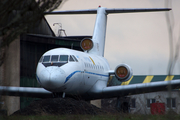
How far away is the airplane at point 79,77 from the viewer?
12.8 meters

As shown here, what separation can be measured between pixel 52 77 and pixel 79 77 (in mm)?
2245

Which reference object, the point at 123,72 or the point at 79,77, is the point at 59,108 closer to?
the point at 79,77

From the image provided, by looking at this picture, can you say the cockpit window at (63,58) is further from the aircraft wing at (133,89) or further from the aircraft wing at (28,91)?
the aircraft wing at (133,89)

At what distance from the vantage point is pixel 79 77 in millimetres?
14242

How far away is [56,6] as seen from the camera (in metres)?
5.75

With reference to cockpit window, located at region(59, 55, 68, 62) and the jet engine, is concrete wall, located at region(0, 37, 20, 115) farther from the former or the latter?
cockpit window, located at region(59, 55, 68, 62)

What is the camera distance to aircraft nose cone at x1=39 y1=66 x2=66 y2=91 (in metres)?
12.3

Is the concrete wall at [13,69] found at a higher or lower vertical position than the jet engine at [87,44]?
lower

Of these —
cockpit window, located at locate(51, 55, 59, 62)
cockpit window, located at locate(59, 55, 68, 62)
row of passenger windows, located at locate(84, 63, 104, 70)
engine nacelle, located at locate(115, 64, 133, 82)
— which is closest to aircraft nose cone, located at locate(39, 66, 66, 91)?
cockpit window, located at locate(51, 55, 59, 62)

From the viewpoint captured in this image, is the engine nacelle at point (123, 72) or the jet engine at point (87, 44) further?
the jet engine at point (87, 44)

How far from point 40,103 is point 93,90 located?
177 inches

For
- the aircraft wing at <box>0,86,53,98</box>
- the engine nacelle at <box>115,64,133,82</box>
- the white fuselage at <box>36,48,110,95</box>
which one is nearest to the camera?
the white fuselage at <box>36,48,110,95</box>

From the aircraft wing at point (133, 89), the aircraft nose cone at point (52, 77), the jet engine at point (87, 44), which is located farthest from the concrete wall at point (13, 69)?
the aircraft nose cone at point (52, 77)

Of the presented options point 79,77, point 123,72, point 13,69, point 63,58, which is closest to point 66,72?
point 63,58
